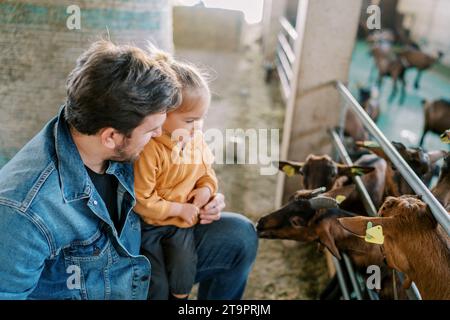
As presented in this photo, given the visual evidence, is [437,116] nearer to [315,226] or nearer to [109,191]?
[315,226]

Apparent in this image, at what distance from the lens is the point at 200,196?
205 cm

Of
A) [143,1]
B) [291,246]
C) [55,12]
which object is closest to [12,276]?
[55,12]

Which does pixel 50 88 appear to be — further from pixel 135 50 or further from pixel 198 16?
pixel 198 16

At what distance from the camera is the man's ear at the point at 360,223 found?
1830mm

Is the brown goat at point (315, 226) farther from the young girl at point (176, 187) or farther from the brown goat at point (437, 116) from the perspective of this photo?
the brown goat at point (437, 116)

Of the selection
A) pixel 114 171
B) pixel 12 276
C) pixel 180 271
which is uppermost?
pixel 114 171

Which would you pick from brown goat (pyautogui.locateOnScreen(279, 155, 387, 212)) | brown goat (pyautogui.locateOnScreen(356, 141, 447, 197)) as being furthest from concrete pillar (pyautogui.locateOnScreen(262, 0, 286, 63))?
brown goat (pyautogui.locateOnScreen(356, 141, 447, 197))

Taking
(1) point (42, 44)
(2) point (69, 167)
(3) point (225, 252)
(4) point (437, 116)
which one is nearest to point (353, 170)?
(3) point (225, 252)

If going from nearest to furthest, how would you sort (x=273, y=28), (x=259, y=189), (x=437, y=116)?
(x=259, y=189) < (x=437, y=116) < (x=273, y=28)

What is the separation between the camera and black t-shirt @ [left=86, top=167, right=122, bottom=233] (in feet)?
5.95

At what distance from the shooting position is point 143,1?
2.45m

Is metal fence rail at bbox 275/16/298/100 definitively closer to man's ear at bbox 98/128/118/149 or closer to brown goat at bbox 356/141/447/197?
brown goat at bbox 356/141/447/197

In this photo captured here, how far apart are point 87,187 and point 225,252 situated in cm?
90

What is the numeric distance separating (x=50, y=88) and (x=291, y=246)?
237 centimetres
